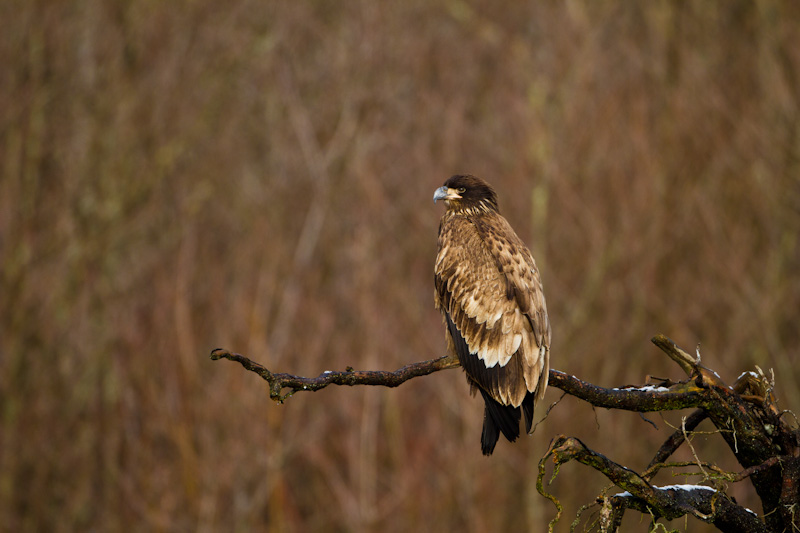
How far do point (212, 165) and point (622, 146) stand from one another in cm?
827

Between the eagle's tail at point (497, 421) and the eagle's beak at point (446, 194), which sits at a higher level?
the eagle's beak at point (446, 194)

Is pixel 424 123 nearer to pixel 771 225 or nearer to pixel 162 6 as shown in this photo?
pixel 162 6

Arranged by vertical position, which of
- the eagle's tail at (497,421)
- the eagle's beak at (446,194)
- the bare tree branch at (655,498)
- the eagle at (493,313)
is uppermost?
the eagle's beak at (446,194)

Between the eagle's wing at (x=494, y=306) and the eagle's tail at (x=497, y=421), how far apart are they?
5 centimetres

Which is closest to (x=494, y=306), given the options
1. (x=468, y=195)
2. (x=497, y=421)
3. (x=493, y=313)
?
(x=493, y=313)

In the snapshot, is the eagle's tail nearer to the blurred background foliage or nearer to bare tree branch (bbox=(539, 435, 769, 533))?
bare tree branch (bbox=(539, 435, 769, 533))

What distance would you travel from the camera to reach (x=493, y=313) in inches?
206

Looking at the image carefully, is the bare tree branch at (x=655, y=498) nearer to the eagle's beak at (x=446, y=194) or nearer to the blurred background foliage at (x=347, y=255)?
the eagle's beak at (x=446, y=194)

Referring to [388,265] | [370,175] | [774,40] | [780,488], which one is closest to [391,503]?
[388,265]

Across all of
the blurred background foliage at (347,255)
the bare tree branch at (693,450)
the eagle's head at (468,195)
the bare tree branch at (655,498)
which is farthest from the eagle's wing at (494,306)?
the blurred background foliage at (347,255)

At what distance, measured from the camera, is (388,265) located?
18.4 metres

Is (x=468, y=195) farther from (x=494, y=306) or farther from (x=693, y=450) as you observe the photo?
(x=693, y=450)

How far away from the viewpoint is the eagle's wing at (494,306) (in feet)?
15.5

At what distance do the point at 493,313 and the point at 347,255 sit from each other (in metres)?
13.1
